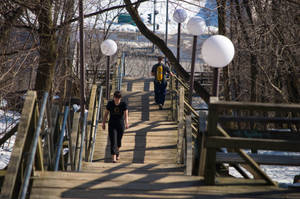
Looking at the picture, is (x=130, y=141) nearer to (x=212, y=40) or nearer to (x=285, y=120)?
(x=212, y=40)

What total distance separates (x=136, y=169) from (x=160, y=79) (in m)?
5.55

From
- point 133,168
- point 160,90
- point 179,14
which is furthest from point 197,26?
point 133,168

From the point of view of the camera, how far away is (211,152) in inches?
166

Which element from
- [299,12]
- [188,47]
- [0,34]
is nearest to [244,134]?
[0,34]

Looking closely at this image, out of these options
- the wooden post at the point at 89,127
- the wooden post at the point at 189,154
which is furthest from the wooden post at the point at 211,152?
the wooden post at the point at 89,127

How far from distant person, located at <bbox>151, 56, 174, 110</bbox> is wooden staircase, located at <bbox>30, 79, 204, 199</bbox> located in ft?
1.31

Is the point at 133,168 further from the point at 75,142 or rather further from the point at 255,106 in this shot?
the point at 255,106

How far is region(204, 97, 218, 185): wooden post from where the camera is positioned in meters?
4.04

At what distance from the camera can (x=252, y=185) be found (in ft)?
14.8

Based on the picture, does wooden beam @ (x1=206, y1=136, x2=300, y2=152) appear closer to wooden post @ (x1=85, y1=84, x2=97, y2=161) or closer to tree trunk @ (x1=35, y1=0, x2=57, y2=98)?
wooden post @ (x1=85, y1=84, x2=97, y2=161)

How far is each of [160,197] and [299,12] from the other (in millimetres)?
11202

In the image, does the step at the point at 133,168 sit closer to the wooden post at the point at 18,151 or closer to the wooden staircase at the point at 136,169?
the wooden staircase at the point at 136,169

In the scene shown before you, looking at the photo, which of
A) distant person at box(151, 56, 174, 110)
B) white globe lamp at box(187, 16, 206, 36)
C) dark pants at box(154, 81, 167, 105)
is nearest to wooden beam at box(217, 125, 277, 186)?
white globe lamp at box(187, 16, 206, 36)

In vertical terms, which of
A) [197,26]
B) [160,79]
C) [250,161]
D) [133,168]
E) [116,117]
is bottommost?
[133,168]
